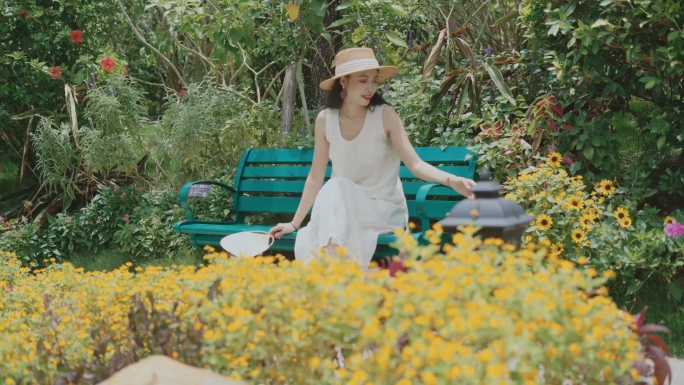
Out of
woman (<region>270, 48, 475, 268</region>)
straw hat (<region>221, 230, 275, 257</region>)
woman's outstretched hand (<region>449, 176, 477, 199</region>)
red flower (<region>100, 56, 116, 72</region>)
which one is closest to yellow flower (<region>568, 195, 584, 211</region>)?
woman (<region>270, 48, 475, 268</region>)

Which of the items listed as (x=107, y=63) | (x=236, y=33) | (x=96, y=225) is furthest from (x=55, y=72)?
(x=236, y=33)

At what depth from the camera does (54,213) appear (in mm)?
7016

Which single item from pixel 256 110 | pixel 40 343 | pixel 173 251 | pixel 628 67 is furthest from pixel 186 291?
pixel 256 110

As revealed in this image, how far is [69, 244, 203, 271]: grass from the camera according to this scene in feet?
19.7

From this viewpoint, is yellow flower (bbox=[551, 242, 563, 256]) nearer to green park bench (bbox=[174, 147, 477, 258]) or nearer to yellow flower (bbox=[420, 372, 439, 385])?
green park bench (bbox=[174, 147, 477, 258])

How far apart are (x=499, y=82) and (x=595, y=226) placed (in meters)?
1.27

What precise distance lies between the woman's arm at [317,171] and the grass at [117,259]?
1.66 metres

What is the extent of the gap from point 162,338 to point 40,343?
39cm

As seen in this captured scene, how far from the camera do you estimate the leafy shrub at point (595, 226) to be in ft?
13.6

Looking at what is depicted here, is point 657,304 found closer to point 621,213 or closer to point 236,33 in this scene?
point 621,213

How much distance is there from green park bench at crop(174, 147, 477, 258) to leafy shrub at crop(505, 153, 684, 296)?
0.38 metres

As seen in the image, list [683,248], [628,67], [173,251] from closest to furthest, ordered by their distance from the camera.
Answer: [683,248], [628,67], [173,251]

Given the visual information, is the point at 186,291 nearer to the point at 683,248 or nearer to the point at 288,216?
the point at 683,248

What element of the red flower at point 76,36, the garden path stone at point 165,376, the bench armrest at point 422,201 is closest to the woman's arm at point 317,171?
the bench armrest at point 422,201
